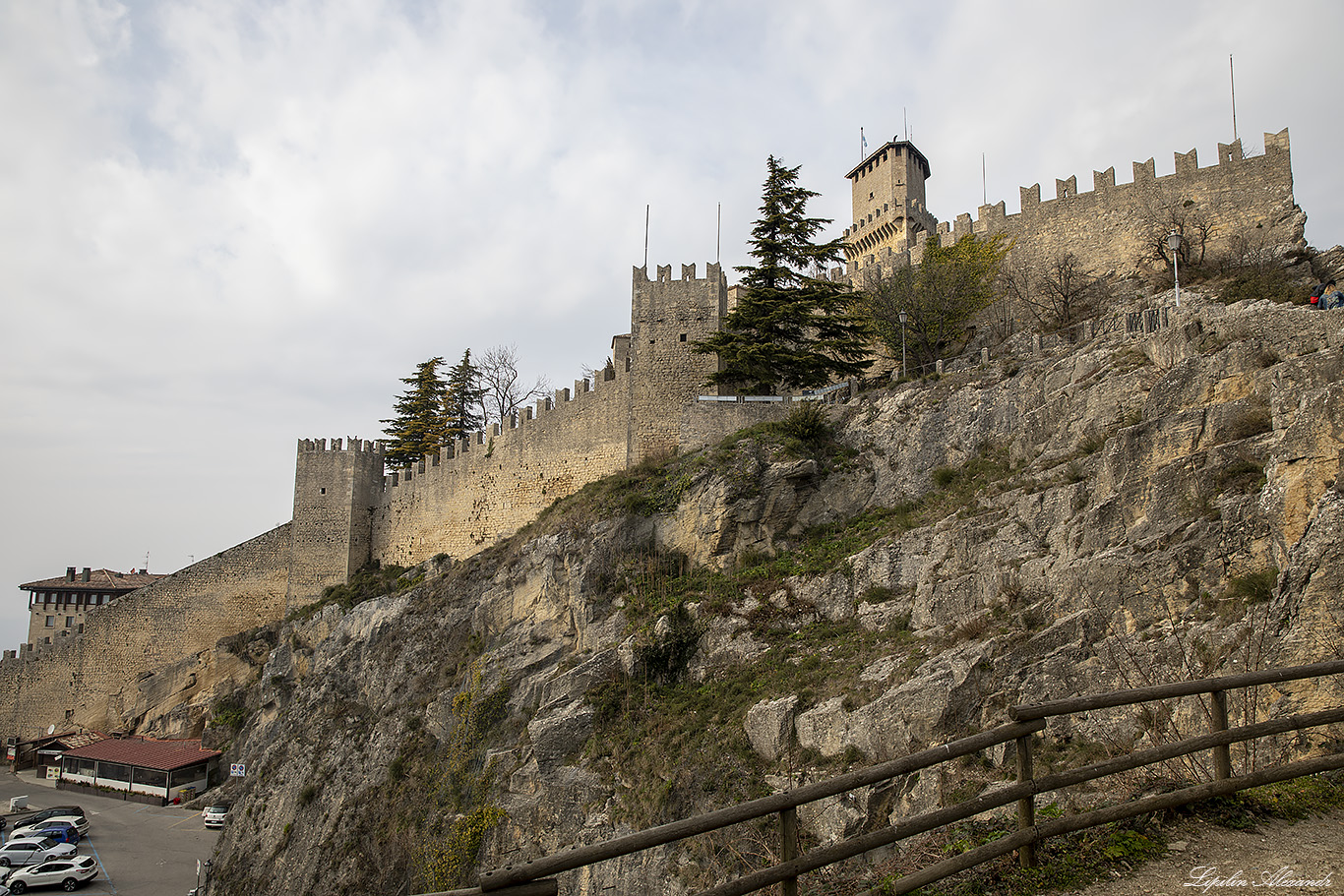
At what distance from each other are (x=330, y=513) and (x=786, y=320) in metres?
23.7

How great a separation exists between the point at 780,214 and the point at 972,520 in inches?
533

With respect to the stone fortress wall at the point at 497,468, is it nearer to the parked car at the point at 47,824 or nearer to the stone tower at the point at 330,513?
the stone tower at the point at 330,513

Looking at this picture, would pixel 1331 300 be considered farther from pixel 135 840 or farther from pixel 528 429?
pixel 135 840

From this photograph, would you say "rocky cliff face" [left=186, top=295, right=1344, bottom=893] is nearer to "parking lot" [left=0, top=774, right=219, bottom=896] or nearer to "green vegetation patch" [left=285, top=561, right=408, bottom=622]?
"parking lot" [left=0, top=774, right=219, bottom=896]

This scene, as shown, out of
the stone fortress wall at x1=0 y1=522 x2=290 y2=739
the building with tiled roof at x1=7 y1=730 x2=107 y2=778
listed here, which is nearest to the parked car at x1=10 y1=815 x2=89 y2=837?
the building with tiled roof at x1=7 y1=730 x2=107 y2=778

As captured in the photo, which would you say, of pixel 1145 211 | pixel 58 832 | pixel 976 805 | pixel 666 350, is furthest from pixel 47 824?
pixel 1145 211

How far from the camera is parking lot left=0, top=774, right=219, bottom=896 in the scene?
25.3m

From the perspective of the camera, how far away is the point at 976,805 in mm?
4895

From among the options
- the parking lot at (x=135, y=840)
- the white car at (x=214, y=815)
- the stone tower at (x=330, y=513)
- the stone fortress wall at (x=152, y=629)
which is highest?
the stone tower at (x=330, y=513)

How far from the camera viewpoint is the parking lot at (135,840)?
25281 millimetres

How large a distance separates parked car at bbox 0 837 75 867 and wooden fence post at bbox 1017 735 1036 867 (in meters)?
32.3

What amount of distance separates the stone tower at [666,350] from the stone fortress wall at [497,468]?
4 cm

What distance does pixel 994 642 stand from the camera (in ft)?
42.5

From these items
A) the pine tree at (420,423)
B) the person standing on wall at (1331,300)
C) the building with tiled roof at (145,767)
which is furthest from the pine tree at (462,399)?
the person standing on wall at (1331,300)
